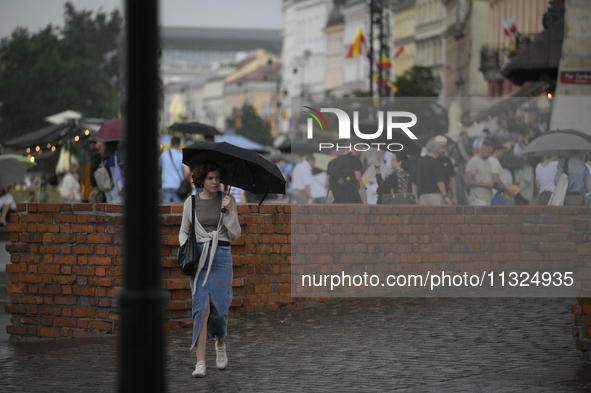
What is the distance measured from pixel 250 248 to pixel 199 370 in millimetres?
3292

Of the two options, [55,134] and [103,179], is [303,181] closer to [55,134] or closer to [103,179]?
[103,179]

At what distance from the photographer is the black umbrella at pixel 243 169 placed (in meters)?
8.36

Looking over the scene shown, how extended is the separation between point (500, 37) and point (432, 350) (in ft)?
175

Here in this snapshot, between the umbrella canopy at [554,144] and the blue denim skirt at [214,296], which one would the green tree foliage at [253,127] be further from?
the blue denim skirt at [214,296]

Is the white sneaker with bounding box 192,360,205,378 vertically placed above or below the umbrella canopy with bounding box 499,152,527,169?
below

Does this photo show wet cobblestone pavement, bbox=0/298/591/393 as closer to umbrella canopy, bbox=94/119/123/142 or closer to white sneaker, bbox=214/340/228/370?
white sneaker, bbox=214/340/228/370

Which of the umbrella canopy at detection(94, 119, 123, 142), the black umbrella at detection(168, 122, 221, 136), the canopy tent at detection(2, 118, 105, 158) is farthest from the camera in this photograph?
the canopy tent at detection(2, 118, 105, 158)

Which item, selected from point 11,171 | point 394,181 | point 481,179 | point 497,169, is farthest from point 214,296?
point 11,171

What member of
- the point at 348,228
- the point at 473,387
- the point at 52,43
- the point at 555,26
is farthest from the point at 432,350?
the point at 52,43

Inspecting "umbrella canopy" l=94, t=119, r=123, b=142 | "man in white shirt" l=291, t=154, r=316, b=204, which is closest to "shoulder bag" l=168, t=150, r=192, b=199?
"umbrella canopy" l=94, t=119, r=123, b=142

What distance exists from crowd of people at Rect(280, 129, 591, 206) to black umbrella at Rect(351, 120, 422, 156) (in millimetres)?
96

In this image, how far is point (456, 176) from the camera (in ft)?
41.5

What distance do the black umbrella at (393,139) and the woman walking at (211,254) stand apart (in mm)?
4168

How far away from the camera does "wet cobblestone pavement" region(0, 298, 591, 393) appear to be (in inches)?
290
